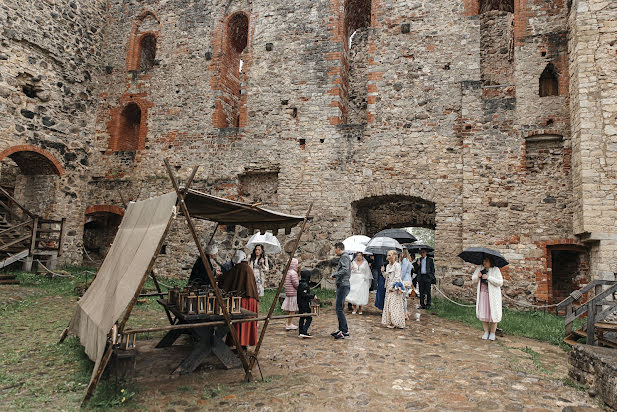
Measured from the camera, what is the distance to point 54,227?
12.3m

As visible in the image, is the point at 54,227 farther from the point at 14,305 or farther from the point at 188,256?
the point at 14,305

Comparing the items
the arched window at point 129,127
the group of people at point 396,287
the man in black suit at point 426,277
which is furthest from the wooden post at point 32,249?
the man in black suit at point 426,277

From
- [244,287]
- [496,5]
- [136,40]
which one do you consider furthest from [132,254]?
[496,5]

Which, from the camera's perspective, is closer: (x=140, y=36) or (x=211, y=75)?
(x=211, y=75)

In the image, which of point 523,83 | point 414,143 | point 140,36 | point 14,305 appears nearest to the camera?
point 14,305

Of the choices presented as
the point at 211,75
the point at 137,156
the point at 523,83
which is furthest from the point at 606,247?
the point at 137,156

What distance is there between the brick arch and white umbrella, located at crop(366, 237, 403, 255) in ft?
32.6

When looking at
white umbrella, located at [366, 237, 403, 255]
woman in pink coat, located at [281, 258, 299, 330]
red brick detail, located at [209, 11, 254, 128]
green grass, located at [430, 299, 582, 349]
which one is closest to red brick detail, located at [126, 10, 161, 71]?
red brick detail, located at [209, 11, 254, 128]

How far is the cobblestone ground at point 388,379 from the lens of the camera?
3.84 meters

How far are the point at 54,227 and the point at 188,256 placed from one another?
429 cm

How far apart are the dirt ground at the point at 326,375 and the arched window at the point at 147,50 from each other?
10261 millimetres

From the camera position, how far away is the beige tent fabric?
3889 millimetres

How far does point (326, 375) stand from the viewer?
458 centimetres

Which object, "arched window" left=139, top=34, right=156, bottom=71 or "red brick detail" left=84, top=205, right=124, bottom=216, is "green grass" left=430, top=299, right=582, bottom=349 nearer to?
"red brick detail" left=84, top=205, right=124, bottom=216
